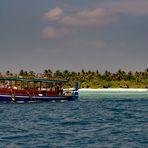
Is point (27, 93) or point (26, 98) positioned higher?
point (27, 93)

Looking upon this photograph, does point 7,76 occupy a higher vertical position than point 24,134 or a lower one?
higher

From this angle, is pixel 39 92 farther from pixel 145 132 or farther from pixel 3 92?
pixel 145 132

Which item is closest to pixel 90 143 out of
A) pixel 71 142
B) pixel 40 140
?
pixel 71 142

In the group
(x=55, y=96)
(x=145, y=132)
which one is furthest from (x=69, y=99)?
(x=145, y=132)

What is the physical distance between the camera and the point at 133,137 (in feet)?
113

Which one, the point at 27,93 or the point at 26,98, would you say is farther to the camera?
the point at 26,98

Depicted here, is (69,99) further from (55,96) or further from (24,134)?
(24,134)

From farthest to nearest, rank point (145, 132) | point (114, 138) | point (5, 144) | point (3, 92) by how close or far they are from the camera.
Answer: point (3, 92), point (145, 132), point (114, 138), point (5, 144)

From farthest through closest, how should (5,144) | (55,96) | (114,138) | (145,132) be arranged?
(55,96) → (145,132) → (114,138) → (5,144)

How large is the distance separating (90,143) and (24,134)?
689 cm

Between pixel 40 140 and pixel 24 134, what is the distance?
10.9 ft

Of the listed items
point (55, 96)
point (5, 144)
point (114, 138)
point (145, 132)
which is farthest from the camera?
point (55, 96)

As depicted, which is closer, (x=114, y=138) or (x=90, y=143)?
(x=90, y=143)

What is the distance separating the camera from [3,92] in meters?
87.8
